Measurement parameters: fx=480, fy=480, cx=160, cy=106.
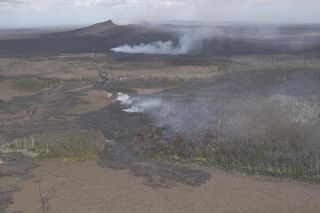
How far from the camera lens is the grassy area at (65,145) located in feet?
75.4

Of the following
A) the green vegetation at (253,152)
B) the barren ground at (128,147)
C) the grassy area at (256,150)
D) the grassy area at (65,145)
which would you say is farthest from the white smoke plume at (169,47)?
the green vegetation at (253,152)

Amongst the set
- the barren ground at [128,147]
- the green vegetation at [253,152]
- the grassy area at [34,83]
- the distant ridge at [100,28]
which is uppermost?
the distant ridge at [100,28]

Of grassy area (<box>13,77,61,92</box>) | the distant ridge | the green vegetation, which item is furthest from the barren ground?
the distant ridge

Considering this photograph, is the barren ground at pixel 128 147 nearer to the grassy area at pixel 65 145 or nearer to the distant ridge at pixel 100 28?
the grassy area at pixel 65 145

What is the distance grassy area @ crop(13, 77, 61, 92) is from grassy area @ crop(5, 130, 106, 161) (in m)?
19.6

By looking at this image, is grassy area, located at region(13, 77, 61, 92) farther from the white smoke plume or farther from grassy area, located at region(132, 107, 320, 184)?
the white smoke plume

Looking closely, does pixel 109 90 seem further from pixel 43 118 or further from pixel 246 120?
pixel 246 120

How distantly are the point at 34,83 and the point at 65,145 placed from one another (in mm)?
24673

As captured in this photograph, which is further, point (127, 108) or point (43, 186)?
point (127, 108)

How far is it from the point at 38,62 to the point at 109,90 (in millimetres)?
30098

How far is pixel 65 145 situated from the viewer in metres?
24.4

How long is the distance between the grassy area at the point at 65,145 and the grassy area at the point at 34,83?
19.6m

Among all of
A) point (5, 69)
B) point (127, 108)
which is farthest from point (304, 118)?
point (5, 69)

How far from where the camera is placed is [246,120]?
1035 inches
